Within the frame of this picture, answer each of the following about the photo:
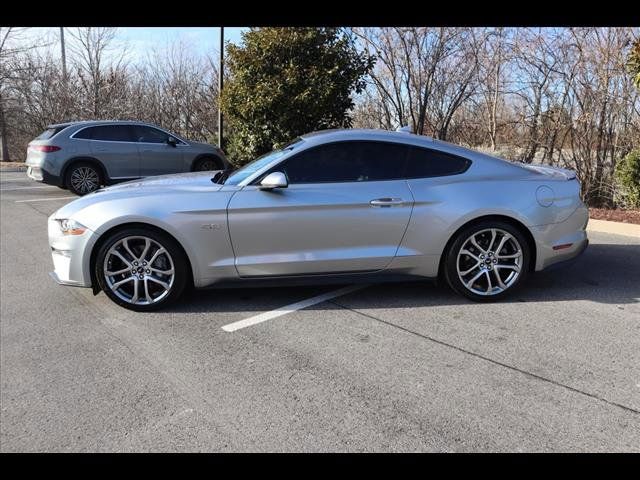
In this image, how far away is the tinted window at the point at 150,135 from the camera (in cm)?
1105

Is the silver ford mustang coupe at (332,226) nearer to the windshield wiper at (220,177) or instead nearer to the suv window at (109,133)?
the windshield wiper at (220,177)

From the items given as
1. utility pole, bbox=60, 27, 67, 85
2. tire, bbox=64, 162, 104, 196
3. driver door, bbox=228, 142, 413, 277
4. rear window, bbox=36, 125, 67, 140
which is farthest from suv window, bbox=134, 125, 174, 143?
utility pole, bbox=60, 27, 67, 85

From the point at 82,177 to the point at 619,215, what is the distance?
10.0 meters

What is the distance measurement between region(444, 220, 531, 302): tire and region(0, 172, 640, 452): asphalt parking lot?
134 millimetres

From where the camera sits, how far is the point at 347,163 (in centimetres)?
432

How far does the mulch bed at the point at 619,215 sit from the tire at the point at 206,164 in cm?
784

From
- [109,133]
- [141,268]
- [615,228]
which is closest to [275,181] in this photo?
[141,268]

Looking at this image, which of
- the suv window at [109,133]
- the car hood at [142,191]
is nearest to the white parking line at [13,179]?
the suv window at [109,133]

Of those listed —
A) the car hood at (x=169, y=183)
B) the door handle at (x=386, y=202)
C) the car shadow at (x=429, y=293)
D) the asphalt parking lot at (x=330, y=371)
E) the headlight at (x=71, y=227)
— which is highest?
the car hood at (x=169, y=183)

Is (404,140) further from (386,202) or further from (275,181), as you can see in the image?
(275,181)

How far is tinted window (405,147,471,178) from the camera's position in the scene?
4.36 metres

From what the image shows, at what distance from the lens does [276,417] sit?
273 centimetres

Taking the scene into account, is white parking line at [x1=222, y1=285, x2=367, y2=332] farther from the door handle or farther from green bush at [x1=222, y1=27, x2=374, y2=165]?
green bush at [x1=222, y1=27, x2=374, y2=165]

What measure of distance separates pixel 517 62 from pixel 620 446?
985 centimetres
